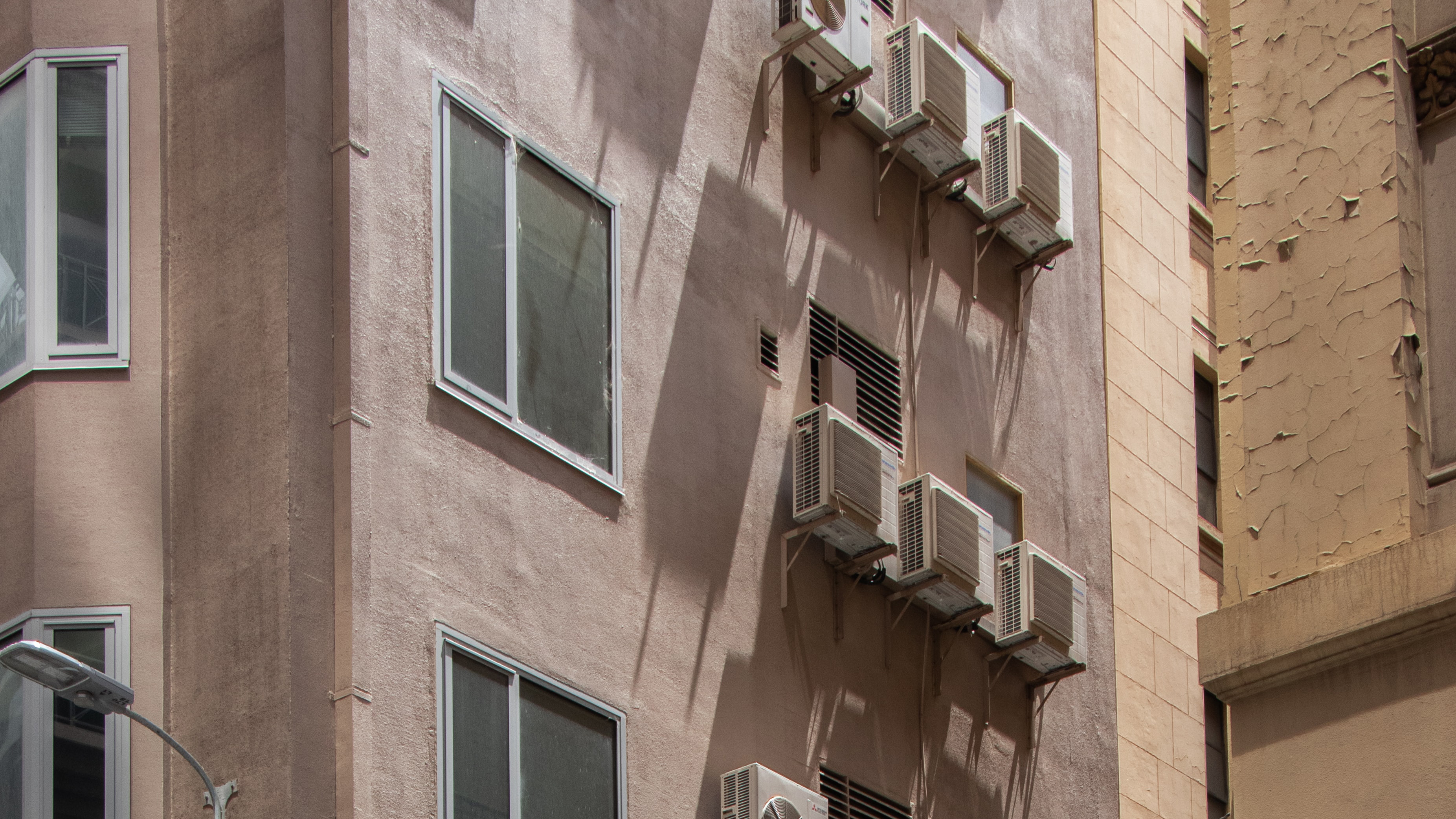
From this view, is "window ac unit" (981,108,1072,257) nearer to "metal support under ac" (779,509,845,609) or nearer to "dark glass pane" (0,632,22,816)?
"metal support under ac" (779,509,845,609)

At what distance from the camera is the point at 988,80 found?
83.6 ft

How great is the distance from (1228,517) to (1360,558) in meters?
0.91

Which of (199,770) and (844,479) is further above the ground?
(844,479)

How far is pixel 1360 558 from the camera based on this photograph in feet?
40.8

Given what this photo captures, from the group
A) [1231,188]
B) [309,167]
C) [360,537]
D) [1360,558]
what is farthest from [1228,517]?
[309,167]

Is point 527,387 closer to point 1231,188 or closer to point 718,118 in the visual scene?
point 718,118

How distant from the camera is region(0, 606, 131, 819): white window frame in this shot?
15258 mm

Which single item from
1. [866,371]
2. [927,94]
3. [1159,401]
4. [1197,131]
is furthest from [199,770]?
[1197,131]

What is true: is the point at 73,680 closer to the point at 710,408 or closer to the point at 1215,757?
the point at 710,408

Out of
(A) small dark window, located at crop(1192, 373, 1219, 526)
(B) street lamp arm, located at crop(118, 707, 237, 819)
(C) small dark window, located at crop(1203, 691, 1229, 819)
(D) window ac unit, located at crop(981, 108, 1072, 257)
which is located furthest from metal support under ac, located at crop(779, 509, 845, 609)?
(A) small dark window, located at crop(1192, 373, 1219, 526)

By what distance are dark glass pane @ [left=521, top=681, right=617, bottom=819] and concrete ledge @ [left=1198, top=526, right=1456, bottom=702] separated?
560cm

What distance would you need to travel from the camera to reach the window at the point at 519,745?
16125 mm

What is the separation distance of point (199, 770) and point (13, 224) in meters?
5.22

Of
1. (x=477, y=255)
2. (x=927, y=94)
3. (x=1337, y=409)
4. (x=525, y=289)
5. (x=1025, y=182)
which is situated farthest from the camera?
(x=1025, y=182)
